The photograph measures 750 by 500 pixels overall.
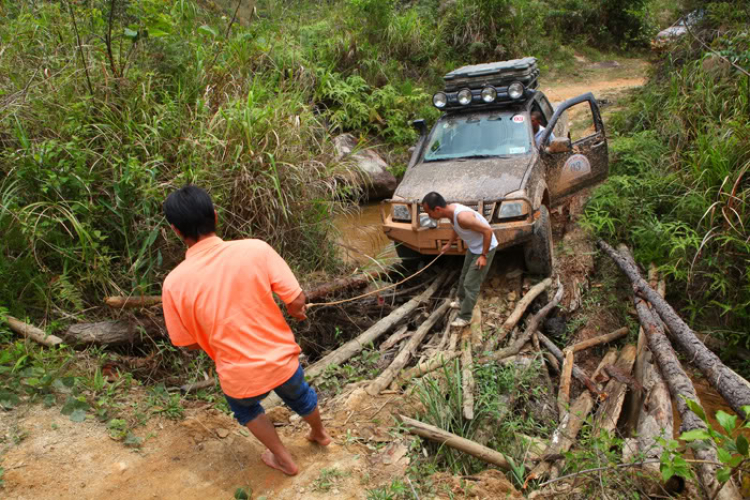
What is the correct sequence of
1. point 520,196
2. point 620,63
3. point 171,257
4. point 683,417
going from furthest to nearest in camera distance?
point 620,63, point 520,196, point 171,257, point 683,417

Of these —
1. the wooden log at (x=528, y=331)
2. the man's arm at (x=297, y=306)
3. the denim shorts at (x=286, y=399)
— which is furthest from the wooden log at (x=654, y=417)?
the man's arm at (x=297, y=306)

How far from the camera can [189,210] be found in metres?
2.56

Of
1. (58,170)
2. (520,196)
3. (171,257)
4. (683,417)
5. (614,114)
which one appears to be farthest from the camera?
(614,114)

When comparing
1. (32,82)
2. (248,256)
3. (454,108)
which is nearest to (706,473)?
(248,256)

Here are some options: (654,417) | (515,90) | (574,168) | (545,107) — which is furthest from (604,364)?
(545,107)

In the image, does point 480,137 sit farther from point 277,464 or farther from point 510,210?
point 277,464

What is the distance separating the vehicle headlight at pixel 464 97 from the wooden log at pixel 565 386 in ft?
11.2

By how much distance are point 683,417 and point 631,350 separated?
62.3 inches

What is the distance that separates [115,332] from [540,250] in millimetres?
4116

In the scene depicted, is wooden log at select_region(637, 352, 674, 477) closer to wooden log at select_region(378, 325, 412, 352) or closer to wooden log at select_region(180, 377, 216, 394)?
wooden log at select_region(378, 325, 412, 352)

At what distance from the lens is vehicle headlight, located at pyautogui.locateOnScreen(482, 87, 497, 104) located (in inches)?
243

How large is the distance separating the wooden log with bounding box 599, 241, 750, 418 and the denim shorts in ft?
8.09

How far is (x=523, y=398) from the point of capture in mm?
4055

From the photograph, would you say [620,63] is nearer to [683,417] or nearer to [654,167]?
[654,167]
